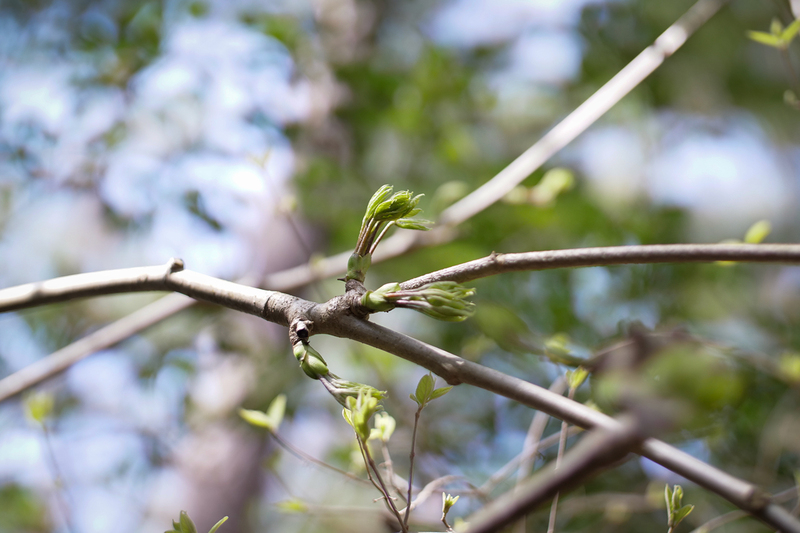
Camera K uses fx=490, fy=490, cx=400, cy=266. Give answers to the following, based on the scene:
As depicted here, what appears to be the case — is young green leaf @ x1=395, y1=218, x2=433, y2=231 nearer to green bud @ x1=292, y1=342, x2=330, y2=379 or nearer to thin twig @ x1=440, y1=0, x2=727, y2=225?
green bud @ x1=292, y1=342, x2=330, y2=379

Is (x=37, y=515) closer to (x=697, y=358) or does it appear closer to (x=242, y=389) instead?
(x=242, y=389)

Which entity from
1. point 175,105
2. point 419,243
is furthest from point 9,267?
point 419,243

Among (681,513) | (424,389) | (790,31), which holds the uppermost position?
(790,31)

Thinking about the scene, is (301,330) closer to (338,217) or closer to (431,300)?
(431,300)

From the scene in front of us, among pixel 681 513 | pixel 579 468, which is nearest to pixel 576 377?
pixel 681 513

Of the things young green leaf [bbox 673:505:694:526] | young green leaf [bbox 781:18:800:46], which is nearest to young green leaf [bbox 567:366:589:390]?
young green leaf [bbox 673:505:694:526]

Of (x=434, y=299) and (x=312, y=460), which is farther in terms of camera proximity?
(x=312, y=460)

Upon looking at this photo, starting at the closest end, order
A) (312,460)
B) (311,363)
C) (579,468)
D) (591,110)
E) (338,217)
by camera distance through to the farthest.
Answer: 1. (579,468)
2. (311,363)
3. (312,460)
4. (591,110)
5. (338,217)

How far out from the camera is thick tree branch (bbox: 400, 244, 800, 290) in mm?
224

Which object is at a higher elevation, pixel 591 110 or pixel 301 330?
pixel 591 110

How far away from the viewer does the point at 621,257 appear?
0.76ft

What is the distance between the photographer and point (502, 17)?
1.20 metres

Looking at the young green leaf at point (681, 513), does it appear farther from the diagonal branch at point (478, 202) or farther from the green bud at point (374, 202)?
the diagonal branch at point (478, 202)

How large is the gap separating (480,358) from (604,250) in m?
0.60
